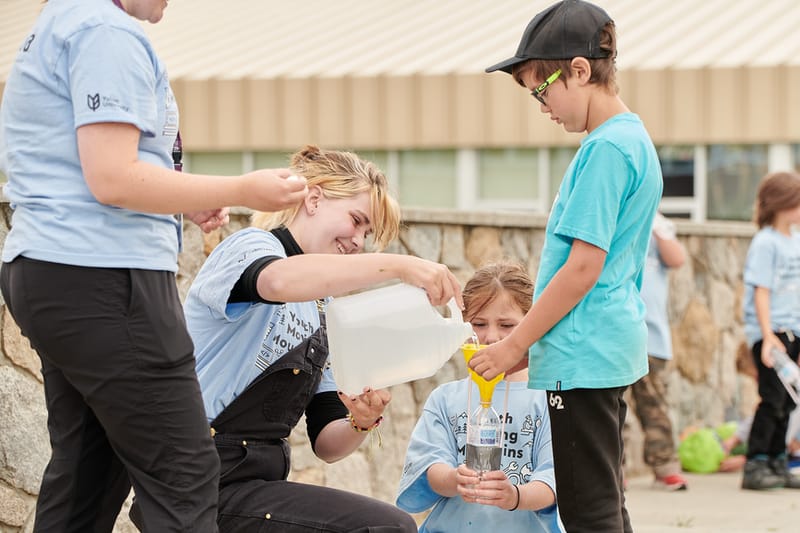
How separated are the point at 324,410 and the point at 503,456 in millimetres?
552

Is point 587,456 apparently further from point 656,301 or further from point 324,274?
point 656,301

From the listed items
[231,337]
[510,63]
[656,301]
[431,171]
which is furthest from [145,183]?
[431,171]

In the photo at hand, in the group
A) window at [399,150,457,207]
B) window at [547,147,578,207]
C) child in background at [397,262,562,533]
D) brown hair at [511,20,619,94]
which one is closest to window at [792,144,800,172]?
window at [547,147,578,207]

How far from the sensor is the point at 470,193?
1495 cm

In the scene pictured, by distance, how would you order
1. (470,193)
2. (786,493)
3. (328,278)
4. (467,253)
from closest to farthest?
(328,278) → (467,253) → (786,493) → (470,193)

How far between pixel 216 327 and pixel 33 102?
0.78m

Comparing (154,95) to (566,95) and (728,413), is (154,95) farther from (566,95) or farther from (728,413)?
(728,413)

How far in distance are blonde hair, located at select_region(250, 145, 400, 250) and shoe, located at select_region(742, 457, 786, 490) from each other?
4564 millimetres

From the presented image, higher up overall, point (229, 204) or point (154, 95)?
point (154, 95)

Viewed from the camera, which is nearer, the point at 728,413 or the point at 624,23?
the point at 728,413

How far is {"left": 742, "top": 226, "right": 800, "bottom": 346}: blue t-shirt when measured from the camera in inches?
285

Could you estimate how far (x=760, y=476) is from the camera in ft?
23.5

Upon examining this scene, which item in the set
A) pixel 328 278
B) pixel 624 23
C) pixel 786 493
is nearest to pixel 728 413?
pixel 786 493

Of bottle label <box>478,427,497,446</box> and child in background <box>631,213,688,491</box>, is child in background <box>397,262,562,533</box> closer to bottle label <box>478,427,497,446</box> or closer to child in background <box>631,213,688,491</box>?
bottle label <box>478,427,497,446</box>
